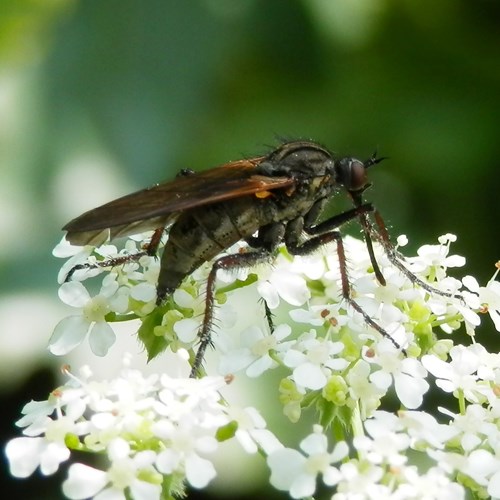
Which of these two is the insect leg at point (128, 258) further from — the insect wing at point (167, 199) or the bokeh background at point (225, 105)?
the bokeh background at point (225, 105)

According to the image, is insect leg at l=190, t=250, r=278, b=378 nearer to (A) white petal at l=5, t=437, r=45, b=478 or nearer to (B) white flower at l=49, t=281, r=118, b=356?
(B) white flower at l=49, t=281, r=118, b=356

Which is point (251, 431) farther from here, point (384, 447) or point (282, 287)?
point (282, 287)

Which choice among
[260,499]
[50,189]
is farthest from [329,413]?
[50,189]

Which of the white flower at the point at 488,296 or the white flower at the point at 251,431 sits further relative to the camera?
the white flower at the point at 488,296

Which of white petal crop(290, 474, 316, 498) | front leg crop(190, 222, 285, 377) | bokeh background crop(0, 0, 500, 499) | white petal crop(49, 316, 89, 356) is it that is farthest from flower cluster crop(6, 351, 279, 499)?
bokeh background crop(0, 0, 500, 499)

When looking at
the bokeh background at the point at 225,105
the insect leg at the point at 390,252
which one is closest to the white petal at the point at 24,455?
the insect leg at the point at 390,252

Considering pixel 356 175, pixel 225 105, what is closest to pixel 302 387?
pixel 356 175

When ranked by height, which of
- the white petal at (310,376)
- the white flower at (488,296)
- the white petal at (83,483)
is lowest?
the white flower at (488,296)
